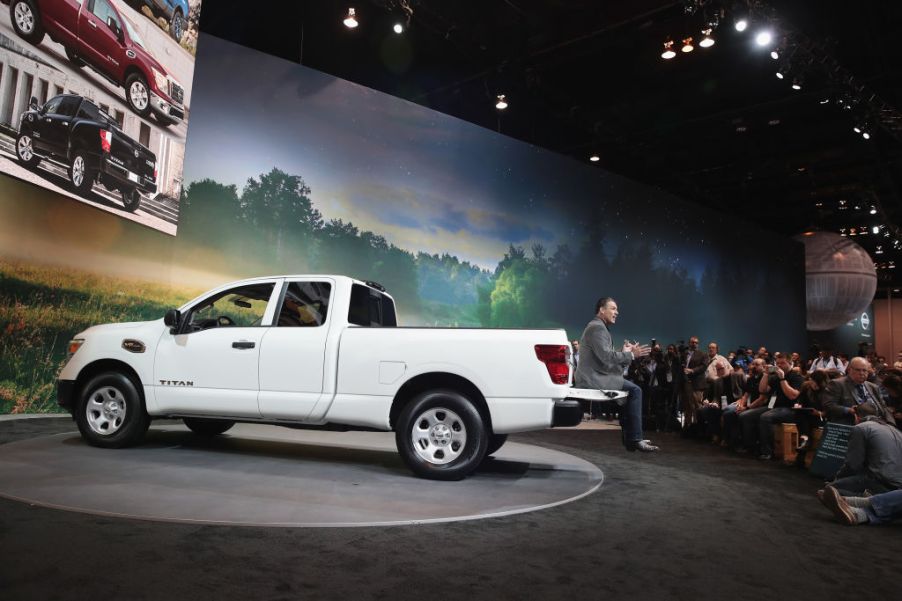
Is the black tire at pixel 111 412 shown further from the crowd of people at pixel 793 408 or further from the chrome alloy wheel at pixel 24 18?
the chrome alloy wheel at pixel 24 18

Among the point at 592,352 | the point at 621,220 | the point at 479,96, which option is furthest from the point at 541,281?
the point at 592,352

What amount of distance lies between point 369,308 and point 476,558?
→ 139 inches

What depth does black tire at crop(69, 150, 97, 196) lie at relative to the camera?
918 centimetres

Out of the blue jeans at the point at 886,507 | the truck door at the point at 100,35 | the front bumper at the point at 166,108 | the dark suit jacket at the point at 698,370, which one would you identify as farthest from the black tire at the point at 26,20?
the dark suit jacket at the point at 698,370

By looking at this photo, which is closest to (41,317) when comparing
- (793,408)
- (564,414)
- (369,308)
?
(369,308)

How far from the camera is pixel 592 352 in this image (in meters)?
7.18

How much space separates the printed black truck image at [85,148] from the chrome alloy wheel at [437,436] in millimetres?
7212

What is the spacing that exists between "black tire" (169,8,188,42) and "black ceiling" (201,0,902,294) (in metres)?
1.04

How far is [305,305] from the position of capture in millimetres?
6047

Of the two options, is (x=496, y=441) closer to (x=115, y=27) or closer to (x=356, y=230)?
(x=356, y=230)

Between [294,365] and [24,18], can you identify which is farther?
[24,18]

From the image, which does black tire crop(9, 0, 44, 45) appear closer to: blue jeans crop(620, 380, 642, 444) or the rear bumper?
the rear bumper

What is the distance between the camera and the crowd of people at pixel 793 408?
15.8 feet

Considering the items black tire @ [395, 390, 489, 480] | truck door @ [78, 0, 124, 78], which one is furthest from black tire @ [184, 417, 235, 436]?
truck door @ [78, 0, 124, 78]
